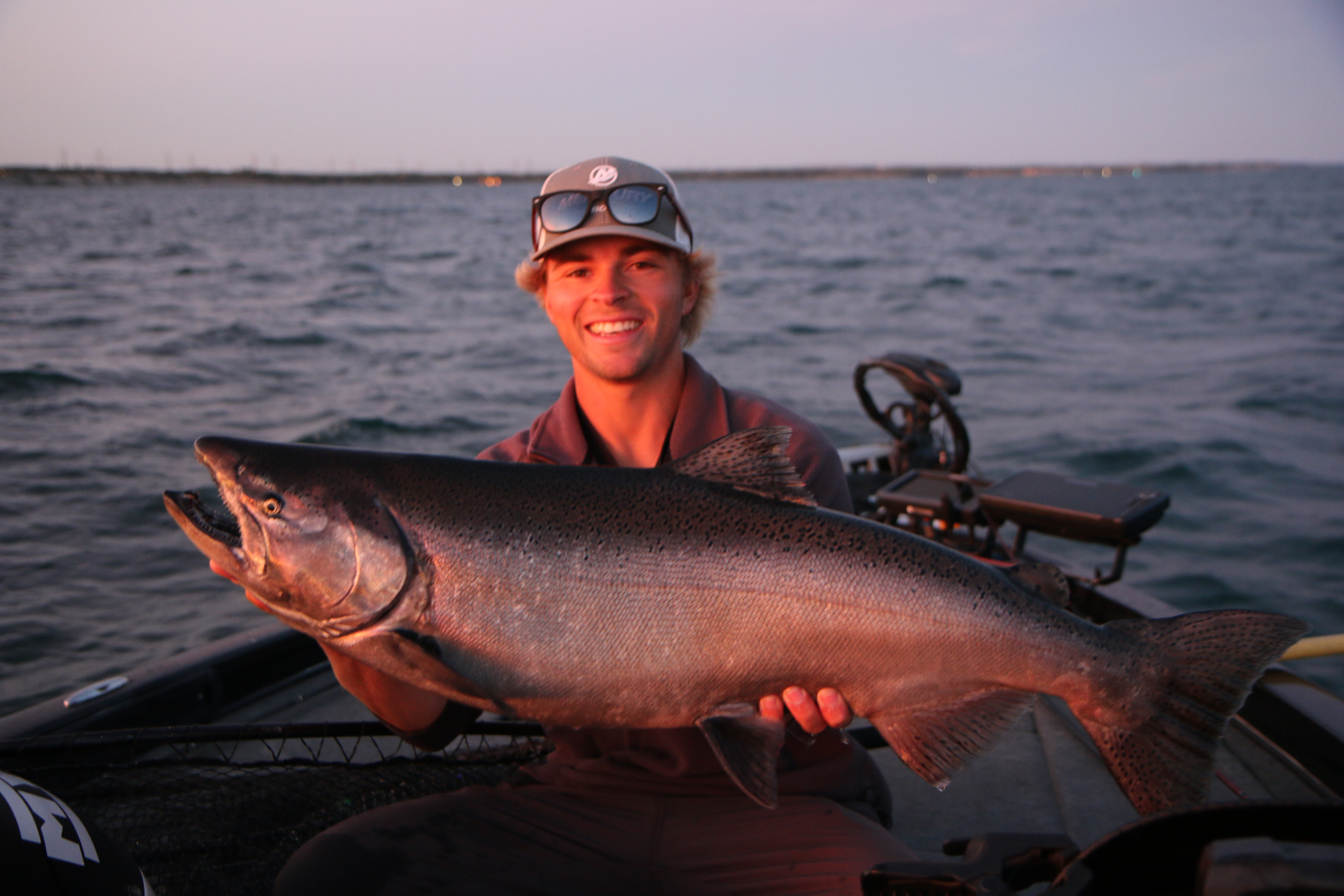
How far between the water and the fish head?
5018 mm

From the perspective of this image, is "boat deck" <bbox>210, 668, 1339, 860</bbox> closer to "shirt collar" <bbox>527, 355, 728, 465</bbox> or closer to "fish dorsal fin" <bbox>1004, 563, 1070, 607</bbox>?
"fish dorsal fin" <bbox>1004, 563, 1070, 607</bbox>

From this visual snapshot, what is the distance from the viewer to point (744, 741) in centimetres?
251

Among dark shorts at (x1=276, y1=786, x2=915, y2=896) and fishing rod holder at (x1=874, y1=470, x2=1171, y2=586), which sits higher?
fishing rod holder at (x1=874, y1=470, x2=1171, y2=586)

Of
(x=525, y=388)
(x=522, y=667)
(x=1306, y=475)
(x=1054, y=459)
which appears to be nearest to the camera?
(x=522, y=667)

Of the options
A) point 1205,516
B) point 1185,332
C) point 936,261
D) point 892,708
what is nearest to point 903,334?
point 1185,332

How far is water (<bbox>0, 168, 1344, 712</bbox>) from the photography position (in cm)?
895

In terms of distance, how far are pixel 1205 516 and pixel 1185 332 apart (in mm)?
12590

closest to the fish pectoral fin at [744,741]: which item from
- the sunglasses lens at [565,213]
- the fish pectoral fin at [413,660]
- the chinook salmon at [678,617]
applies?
the chinook salmon at [678,617]

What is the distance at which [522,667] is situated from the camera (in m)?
2.42

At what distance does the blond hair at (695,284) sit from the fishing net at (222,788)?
195 centimetres

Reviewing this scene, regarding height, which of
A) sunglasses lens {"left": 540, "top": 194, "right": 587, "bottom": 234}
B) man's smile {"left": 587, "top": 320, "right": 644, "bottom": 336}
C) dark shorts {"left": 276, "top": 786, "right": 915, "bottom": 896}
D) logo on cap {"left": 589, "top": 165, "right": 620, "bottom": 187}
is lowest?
dark shorts {"left": 276, "top": 786, "right": 915, "bottom": 896}

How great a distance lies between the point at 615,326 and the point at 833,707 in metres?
1.58

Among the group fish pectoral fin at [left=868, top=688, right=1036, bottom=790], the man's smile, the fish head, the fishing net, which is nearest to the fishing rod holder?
fish pectoral fin at [left=868, top=688, right=1036, bottom=790]

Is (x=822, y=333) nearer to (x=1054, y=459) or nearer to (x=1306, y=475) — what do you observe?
(x=1054, y=459)
